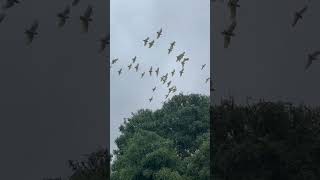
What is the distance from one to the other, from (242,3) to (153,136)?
22303 mm

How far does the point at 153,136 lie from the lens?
5059 cm

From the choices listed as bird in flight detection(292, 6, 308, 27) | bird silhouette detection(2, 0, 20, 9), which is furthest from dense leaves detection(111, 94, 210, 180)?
bird silhouette detection(2, 0, 20, 9)

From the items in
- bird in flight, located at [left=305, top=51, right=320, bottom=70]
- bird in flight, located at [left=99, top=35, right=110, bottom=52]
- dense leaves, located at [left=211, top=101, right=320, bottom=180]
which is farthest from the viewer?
bird in flight, located at [left=305, top=51, right=320, bottom=70]

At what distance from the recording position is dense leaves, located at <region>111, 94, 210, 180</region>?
4453 centimetres

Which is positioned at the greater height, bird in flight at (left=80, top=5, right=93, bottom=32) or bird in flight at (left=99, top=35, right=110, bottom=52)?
bird in flight at (left=80, top=5, right=93, bottom=32)

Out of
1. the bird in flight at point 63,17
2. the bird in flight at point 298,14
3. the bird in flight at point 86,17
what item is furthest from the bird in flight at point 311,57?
the bird in flight at point 63,17

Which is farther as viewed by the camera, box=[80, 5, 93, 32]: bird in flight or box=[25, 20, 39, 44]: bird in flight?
box=[25, 20, 39, 44]: bird in flight

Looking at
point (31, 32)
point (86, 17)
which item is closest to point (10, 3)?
point (31, 32)

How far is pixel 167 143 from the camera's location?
159ft

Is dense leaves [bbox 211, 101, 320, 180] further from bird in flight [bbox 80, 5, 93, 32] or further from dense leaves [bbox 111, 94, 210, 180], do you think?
dense leaves [bbox 111, 94, 210, 180]

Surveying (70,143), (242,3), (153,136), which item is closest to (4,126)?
(70,143)

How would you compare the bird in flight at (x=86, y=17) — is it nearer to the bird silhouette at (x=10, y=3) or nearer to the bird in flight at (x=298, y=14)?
the bird silhouette at (x=10, y=3)

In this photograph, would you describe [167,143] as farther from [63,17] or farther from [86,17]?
[86,17]

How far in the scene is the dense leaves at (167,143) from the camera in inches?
1753
